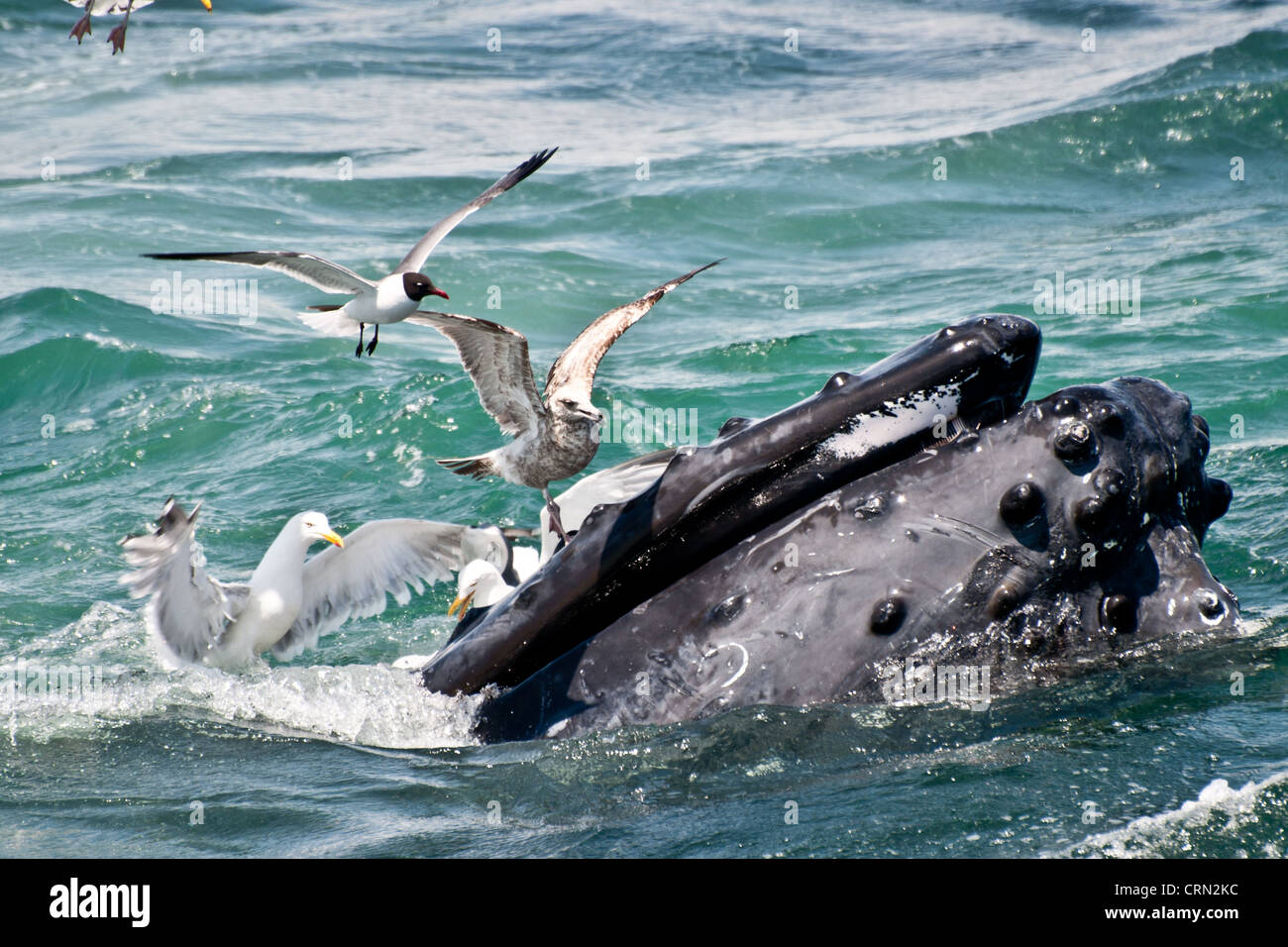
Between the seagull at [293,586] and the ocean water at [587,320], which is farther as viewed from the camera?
the seagull at [293,586]

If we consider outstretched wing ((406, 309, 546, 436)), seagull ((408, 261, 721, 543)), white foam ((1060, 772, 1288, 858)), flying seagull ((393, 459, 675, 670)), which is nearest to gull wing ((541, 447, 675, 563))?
flying seagull ((393, 459, 675, 670))

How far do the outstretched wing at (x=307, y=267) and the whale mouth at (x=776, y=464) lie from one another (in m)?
1.97

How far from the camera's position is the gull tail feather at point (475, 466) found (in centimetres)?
733

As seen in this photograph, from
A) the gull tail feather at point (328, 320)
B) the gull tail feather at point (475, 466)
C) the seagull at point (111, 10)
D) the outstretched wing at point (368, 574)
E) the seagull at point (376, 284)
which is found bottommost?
the outstretched wing at point (368, 574)

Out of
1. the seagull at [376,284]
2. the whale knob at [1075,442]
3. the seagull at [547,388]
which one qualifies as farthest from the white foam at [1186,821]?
the seagull at [376,284]

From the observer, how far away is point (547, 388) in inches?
270

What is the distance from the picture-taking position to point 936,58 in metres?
28.9

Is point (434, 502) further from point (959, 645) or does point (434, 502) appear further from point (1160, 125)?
point (1160, 125)

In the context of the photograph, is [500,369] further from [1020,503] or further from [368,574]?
[1020,503]

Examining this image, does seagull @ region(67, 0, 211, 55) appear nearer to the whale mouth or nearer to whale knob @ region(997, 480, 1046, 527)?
the whale mouth

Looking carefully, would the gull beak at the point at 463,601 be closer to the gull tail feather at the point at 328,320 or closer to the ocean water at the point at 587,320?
the ocean water at the point at 587,320

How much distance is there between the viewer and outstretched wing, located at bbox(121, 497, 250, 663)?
749 cm
